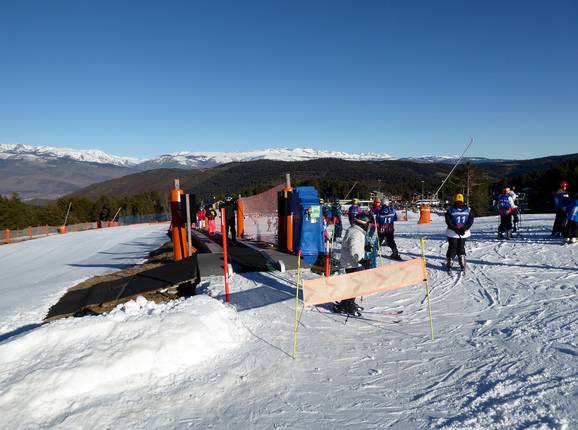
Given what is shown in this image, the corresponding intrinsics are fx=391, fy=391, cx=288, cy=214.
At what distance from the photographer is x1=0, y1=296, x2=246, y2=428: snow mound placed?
391cm

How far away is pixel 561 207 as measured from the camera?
40.7ft

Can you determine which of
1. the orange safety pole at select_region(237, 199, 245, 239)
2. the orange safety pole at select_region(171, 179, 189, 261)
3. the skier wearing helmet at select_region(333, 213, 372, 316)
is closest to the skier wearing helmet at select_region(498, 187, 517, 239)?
the skier wearing helmet at select_region(333, 213, 372, 316)

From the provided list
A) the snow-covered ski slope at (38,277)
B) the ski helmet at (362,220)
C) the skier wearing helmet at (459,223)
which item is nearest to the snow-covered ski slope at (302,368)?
the ski helmet at (362,220)

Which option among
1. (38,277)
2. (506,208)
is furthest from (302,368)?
(38,277)

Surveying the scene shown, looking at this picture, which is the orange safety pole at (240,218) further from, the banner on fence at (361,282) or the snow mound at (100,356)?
the banner on fence at (361,282)

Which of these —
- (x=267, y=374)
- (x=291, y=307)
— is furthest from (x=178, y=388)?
(x=291, y=307)

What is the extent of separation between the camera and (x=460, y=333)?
558 centimetres

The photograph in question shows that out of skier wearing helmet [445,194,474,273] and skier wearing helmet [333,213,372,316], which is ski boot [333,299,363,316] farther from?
skier wearing helmet [445,194,474,273]

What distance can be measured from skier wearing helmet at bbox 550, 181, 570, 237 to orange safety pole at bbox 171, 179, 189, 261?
38.6 feet

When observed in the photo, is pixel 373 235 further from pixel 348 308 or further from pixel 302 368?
pixel 302 368

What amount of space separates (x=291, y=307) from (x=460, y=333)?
2902 mm

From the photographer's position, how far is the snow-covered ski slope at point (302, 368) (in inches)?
142

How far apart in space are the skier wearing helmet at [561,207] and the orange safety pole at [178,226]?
11.8m

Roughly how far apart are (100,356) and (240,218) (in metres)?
11.8
